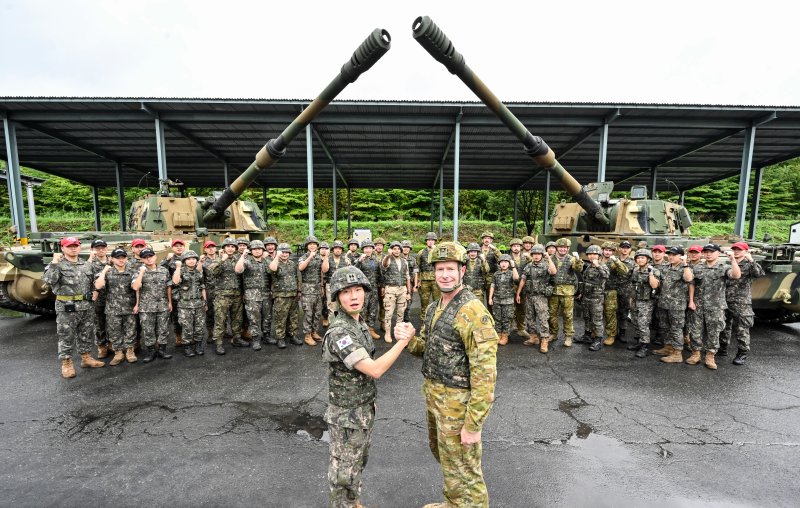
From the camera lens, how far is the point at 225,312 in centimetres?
612

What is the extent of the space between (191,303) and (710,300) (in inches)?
307

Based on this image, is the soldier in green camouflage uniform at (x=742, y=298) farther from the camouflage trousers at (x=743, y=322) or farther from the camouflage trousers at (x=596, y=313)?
the camouflage trousers at (x=596, y=313)

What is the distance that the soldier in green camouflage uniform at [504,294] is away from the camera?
653cm

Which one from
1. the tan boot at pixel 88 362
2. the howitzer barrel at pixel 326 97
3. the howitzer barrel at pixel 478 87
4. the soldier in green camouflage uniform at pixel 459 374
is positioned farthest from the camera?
the tan boot at pixel 88 362

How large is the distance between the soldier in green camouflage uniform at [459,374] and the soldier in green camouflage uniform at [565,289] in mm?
4452

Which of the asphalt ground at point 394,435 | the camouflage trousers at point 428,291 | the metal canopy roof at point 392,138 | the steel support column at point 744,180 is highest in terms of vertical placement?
the metal canopy roof at point 392,138

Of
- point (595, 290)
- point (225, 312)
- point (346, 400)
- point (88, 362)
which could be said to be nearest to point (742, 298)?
point (595, 290)

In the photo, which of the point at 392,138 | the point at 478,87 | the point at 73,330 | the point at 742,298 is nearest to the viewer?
the point at 73,330

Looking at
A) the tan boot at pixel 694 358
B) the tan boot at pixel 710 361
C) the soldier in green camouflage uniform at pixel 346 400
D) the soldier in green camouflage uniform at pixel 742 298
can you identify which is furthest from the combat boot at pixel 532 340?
the soldier in green camouflage uniform at pixel 346 400

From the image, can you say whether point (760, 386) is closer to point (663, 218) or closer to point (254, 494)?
point (663, 218)

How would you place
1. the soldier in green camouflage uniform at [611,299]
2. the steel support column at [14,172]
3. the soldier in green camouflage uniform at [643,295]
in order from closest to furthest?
the soldier in green camouflage uniform at [643,295], the soldier in green camouflage uniform at [611,299], the steel support column at [14,172]

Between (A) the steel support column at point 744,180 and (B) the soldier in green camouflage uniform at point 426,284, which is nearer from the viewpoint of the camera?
(B) the soldier in green camouflage uniform at point 426,284

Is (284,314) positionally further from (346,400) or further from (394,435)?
(346,400)

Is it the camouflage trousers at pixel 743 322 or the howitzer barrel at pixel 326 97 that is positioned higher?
the howitzer barrel at pixel 326 97
